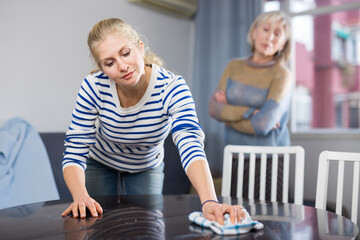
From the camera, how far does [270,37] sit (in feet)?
7.97

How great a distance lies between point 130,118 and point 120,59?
0.24 meters

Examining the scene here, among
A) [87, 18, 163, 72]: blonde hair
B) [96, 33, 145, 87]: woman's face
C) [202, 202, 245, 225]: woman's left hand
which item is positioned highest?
[87, 18, 163, 72]: blonde hair

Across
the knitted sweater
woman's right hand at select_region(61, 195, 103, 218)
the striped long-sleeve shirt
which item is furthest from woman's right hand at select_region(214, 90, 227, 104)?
woman's right hand at select_region(61, 195, 103, 218)

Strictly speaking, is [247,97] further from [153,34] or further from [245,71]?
[153,34]

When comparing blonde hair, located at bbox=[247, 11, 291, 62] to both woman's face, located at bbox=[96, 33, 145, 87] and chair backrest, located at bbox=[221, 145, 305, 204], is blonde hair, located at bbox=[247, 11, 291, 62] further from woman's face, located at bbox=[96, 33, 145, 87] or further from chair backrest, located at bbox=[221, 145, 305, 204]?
woman's face, located at bbox=[96, 33, 145, 87]

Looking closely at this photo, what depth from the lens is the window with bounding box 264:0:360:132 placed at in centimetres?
414

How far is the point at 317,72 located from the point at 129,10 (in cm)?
245

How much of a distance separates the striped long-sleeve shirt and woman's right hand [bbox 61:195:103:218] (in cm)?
18

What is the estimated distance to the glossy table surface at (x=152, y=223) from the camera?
97 cm

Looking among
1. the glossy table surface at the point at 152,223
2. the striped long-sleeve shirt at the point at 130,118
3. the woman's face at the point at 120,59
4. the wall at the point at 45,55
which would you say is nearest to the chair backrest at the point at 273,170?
the glossy table surface at the point at 152,223

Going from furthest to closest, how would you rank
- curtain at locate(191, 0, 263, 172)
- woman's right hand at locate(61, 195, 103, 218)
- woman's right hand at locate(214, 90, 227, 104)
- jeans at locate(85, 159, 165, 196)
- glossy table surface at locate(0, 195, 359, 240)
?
curtain at locate(191, 0, 263, 172) < woman's right hand at locate(214, 90, 227, 104) < jeans at locate(85, 159, 165, 196) < woman's right hand at locate(61, 195, 103, 218) < glossy table surface at locate(0, 195, 359, 240)

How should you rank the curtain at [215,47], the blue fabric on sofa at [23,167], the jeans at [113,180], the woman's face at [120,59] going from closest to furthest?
the woman's face at [120,59], the jeans at [113,180], the blue fabric on sofa at [23,167], the curtain at [215,47]

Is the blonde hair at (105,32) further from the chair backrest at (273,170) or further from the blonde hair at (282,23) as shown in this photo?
the blonde hair at (282,23)

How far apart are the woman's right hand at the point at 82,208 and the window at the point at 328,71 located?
10.1 feet
